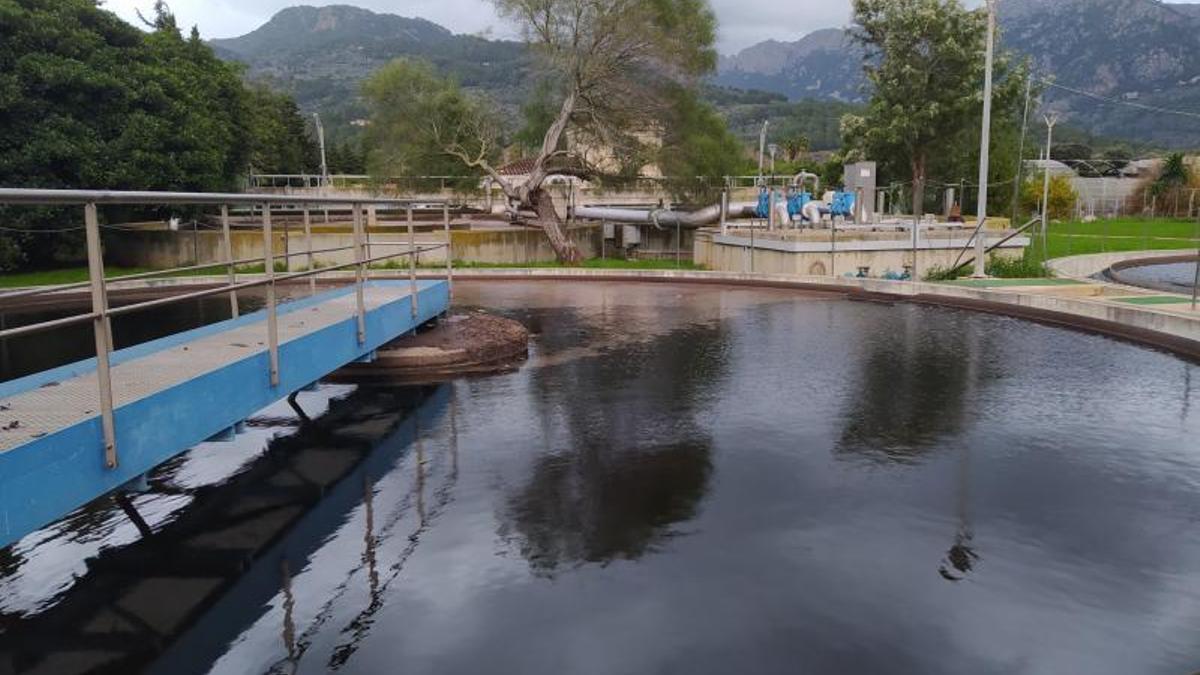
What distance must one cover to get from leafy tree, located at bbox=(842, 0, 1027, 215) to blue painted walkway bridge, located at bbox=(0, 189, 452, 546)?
29.8 meters

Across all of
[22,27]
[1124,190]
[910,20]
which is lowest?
[1124,190]

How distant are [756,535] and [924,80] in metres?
33.3

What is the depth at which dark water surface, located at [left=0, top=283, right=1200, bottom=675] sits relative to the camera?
4.30 m

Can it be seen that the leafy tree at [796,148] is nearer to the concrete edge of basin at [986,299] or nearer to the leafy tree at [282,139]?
the leafy tree at [282,139]

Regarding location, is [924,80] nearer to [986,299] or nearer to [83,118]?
[986,299]

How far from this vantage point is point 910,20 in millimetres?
34250

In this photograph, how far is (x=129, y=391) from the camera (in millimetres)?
4938

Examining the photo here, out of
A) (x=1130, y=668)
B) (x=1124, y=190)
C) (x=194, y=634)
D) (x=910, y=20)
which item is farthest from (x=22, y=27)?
(x=1124, y=190)

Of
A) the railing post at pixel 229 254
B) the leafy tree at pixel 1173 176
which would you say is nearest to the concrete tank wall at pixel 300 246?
the railing post at pixel 229 254

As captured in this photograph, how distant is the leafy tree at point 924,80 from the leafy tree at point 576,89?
1171 cm

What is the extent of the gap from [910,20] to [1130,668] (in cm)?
3510

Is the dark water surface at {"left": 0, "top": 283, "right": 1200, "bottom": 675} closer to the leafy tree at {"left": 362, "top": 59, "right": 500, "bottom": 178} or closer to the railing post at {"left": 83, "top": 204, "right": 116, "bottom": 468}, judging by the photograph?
the railing post at {"left": 83, "top": 204, "right": 116, "bottom": 468}

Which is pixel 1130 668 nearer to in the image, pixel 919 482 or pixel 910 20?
pixel 919 482

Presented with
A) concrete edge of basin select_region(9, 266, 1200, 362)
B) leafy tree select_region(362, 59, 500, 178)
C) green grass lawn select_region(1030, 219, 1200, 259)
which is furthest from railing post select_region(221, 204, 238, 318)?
green grass lawn select_region(1030, 219, 1200, 259)
